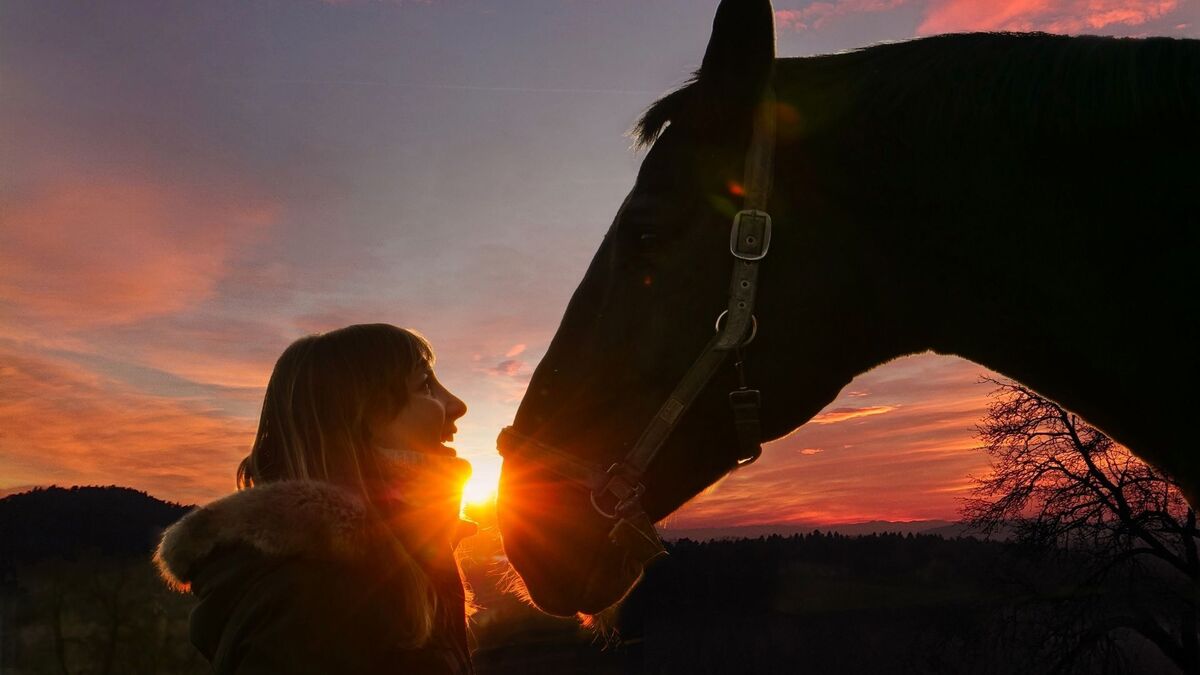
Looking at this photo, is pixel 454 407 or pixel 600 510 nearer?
pixel 600 510

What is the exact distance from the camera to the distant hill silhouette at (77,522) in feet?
132

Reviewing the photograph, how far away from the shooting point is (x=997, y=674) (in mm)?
33250

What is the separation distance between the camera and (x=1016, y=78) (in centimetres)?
206

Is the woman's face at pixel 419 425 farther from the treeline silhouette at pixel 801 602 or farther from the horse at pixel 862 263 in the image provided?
the treeline silhouette at pixel 801 602

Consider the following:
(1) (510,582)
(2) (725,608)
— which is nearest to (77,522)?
(2) (725,608)

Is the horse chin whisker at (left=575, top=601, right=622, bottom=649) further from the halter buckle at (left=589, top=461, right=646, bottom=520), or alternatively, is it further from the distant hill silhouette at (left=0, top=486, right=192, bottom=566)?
the distant hill silhouette at (left=0, top=486, right=192, bottom=566)

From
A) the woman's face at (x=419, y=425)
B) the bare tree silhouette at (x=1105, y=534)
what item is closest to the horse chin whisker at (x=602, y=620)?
the woman's face at (x=419, y=425)

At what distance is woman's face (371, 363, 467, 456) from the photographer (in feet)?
→ 12.4

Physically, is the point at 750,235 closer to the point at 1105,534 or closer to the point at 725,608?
the point at 1105,534

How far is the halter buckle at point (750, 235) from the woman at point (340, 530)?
194 cm

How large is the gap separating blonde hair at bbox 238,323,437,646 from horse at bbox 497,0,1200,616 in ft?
4.51

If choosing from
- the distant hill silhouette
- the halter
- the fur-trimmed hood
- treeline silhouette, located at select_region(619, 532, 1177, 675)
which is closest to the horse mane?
the halter

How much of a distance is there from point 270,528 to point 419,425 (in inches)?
39.4

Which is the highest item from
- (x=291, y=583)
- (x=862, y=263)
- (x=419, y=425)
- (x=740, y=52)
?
(x=740, y=52)
